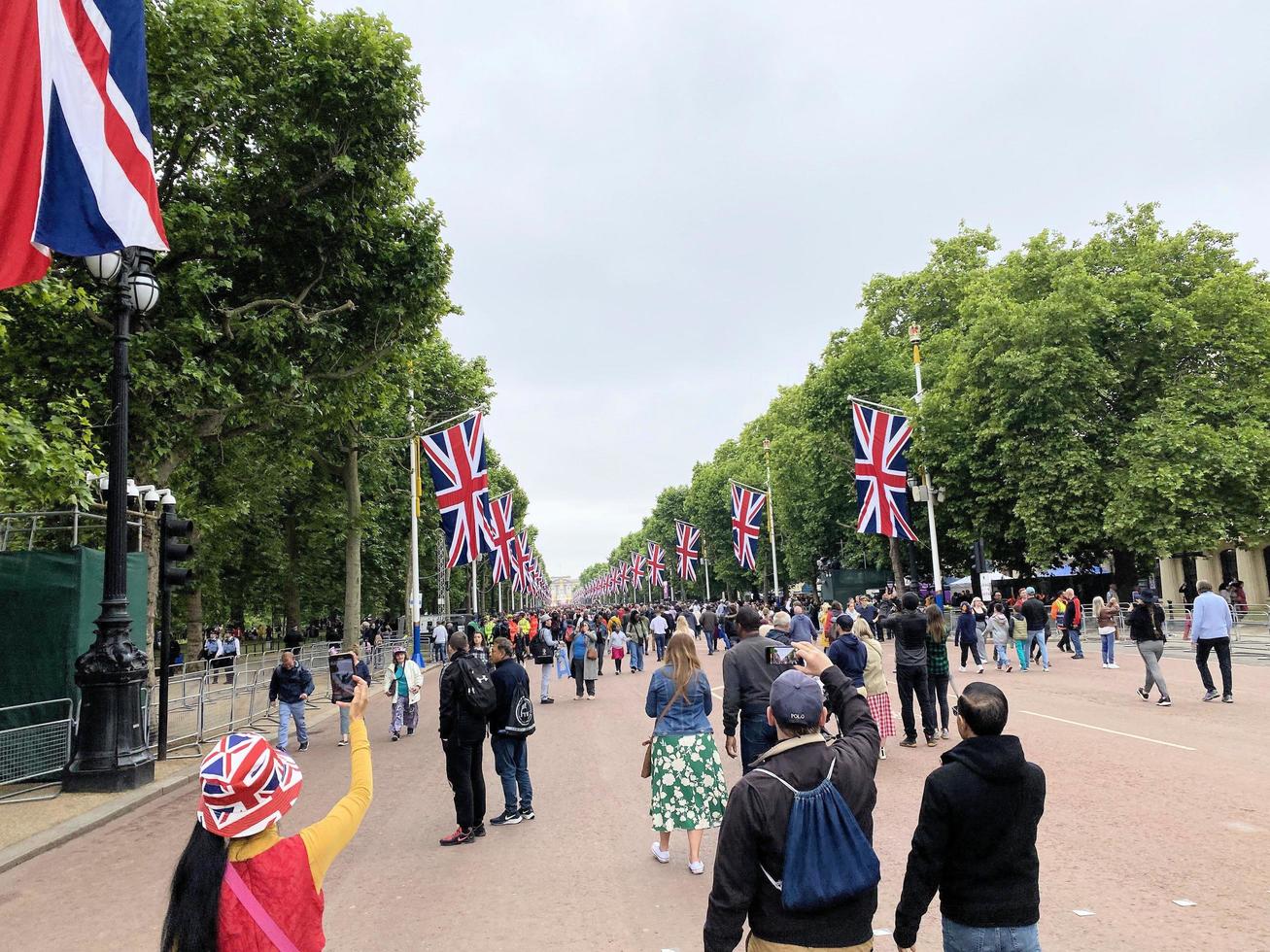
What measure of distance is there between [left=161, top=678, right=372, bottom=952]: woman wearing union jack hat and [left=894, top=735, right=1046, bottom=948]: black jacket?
2.13 meters

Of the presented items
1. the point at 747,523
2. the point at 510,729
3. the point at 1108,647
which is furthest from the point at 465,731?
the point at 747,523

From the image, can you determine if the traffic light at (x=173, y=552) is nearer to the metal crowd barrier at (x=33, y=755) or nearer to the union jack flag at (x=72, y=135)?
the metal crowd barrier at (x=33, y=755)

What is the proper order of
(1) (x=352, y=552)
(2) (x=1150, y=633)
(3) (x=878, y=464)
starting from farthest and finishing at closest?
1. (1) (x=352, y=552)
2. (3) (x=878, y=464)
3. (2) (x=1150, y=633)

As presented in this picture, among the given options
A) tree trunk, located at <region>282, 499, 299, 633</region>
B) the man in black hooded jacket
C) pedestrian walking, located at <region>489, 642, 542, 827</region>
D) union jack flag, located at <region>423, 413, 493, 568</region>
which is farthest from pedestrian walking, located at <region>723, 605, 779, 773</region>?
tree trunk, located at <region>282, 499, 299, 633</region>

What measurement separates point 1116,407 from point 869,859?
112 ft

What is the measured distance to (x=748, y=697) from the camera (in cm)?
712

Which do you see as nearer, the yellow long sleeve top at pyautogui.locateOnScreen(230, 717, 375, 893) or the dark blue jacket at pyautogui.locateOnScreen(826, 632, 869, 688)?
the yellow long sleeve top at pyautogui.locateOnScreen(230, 717, 375, 893)

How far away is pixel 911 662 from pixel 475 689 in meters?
5.64

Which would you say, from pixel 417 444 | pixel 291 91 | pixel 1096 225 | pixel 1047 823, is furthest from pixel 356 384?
pixel 1096 225

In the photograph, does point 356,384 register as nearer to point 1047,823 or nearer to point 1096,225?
point 1047,823

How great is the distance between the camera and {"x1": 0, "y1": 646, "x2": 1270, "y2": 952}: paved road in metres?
5.35

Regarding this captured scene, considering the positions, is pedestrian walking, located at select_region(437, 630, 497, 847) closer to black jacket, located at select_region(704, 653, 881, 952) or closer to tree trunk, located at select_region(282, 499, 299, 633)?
black jacket, located at select_region(704, 653, 881, 952)

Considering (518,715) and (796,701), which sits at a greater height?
(796,701)

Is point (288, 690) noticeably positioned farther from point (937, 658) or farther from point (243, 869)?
point (243, 869)
